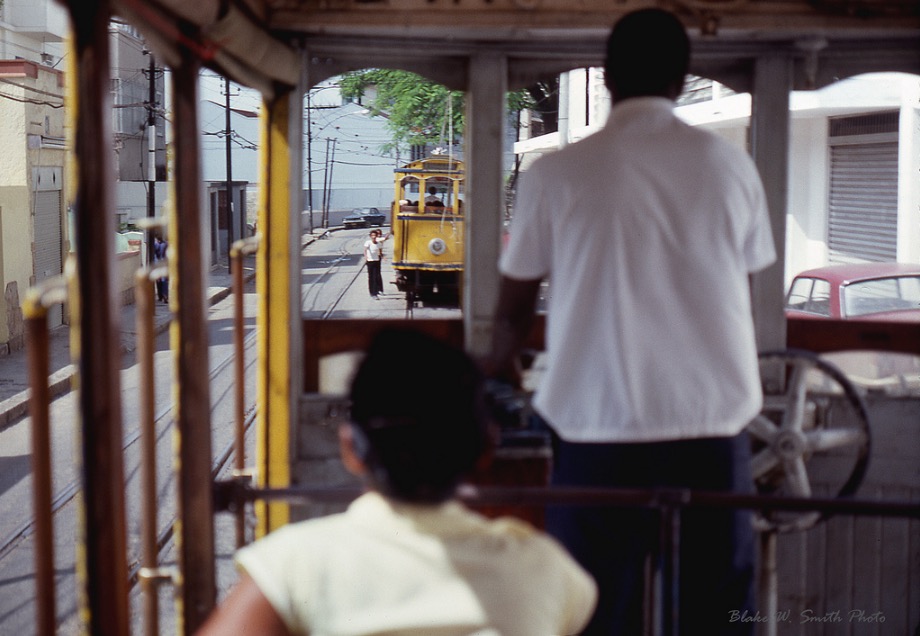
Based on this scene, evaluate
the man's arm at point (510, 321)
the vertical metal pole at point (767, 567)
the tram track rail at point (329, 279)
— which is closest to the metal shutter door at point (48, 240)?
the tram track rail at point (329, 279)

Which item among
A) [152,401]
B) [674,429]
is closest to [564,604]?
[674,429]

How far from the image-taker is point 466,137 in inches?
165

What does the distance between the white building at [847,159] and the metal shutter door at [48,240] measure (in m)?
9.41

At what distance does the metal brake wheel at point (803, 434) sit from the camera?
3.47m

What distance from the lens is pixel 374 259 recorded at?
23469 mm

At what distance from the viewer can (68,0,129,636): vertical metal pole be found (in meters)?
1.92

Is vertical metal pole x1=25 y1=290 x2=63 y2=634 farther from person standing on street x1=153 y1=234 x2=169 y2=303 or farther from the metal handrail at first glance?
person standing on street x1=153 y1=234 x2=169 y2=303

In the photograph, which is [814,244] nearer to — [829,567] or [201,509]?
[829,567]

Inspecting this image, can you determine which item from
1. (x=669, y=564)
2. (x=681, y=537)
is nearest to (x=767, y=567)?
(x=681, y=537)

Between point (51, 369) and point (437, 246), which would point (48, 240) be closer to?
point (51, 369)

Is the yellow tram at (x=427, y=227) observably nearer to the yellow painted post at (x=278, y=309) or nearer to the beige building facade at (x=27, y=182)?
the beige building facade at (x=27, y=182)

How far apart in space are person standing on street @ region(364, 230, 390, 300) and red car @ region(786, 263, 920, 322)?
524 inches

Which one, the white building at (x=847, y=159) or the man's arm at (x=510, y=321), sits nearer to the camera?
the man's arm at (x=510, y=321)

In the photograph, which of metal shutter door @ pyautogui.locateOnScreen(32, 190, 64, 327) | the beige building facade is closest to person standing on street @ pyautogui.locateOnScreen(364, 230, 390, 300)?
metal shutter door @ pyautogui.locateOnScreen(32, 190, 64, 327)
